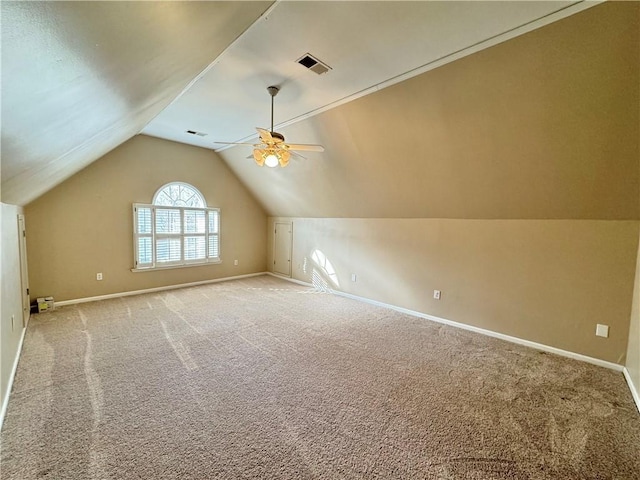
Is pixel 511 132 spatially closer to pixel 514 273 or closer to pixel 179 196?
pixel 514 273

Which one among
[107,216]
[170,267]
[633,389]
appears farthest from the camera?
[170,267]

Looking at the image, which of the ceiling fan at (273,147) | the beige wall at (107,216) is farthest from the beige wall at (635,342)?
the beige wall at (107,216)

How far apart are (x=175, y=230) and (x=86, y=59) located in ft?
16.8

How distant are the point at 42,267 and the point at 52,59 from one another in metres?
4.97

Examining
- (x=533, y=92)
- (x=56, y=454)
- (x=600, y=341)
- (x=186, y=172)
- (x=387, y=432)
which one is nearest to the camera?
(x=56, y=454)

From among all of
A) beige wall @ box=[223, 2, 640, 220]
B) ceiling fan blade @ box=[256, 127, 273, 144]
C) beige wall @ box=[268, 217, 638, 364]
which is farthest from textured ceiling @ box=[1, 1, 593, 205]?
beige wall @ box=[268, 217, 638, 364]

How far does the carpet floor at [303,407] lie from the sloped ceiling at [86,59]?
1868mm

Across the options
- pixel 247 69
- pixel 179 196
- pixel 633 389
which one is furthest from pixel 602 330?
pixel 179 196

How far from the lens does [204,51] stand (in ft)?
7.03

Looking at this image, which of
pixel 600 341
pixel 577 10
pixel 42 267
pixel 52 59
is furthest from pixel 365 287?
pixel 42 267

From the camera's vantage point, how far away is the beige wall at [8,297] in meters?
2.24

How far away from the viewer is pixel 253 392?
2.41 meters

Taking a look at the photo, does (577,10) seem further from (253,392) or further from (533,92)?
(253,392)

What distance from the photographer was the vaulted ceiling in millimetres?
1029
